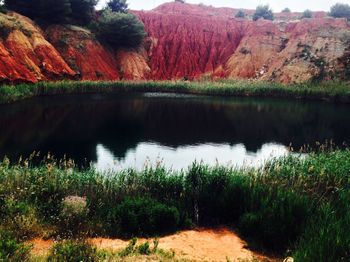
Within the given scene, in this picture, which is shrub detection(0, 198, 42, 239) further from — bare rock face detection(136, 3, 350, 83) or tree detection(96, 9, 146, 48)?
bare rock face detection(136, 3, 350, 83)

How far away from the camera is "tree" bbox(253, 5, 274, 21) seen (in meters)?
110

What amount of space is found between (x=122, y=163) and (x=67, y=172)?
5901 mm

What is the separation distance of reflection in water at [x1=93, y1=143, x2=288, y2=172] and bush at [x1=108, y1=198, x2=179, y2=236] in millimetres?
6843

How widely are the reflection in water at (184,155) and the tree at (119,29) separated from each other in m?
49.4

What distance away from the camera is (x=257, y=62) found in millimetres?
80625

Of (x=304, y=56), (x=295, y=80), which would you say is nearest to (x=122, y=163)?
(x=295, y=80)

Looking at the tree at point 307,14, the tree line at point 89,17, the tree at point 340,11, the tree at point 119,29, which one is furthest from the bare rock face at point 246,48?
the tree at point 340,11

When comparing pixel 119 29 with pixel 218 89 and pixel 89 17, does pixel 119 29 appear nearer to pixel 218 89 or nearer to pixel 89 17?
pixel 89 17

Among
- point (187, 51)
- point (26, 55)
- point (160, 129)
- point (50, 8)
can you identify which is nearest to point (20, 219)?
point (160, 129)

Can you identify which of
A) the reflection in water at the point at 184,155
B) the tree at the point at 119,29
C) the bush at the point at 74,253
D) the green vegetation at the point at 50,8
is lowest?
the reflection in water at the point at 184,155

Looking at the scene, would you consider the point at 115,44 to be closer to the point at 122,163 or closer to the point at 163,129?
the point at 163,129

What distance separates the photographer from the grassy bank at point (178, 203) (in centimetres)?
1224

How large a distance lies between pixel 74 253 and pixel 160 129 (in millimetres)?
23198

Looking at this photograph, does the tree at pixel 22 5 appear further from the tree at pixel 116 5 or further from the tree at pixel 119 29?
the tree at pixel 116 5
